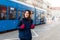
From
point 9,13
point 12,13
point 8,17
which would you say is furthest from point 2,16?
point 12,13

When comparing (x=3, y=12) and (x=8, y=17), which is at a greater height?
(x=3, y=12)

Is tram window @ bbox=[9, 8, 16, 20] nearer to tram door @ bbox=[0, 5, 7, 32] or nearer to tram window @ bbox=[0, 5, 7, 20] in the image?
tram door @ bbox=[0, 5, 7, 32]

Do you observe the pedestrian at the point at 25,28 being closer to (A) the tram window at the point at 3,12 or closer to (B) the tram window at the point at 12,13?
(A) the tram window at the point at 3,12

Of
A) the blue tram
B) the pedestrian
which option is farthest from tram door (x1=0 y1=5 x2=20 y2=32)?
the pedestrian

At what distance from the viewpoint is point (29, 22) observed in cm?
729

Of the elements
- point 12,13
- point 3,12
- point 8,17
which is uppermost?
point 3,12

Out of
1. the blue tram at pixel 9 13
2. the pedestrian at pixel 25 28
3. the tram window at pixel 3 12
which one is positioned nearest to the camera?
the pedestrian at pixel 25 28

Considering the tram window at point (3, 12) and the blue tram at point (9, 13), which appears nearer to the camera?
the tram window at point (3, 12)

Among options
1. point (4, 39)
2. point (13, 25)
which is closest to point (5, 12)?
point (13, 25)

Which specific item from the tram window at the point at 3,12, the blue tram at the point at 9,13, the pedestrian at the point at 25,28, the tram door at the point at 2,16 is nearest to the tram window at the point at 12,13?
the blue tram at the point at 9,13

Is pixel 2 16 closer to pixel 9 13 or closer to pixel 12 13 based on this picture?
pixel 9 13

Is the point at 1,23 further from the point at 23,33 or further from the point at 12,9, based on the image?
the point at 23,33

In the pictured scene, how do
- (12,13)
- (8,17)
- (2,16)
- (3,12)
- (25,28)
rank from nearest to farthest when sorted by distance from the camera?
(25,28)
(2,16)
(3,12)
(8,17)
(12,13)

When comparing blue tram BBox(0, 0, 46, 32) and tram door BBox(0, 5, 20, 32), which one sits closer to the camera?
tram door BBox(0, 5, 20, 32)
